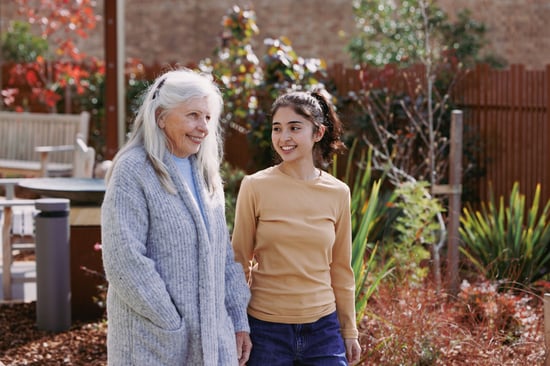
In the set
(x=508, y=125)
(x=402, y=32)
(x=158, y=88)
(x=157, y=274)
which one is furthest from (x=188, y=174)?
(x=402, y=32)

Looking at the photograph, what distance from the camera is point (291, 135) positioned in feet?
11.0

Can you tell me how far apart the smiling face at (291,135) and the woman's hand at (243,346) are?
0.59 m

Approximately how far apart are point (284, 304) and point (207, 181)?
467 millimetres

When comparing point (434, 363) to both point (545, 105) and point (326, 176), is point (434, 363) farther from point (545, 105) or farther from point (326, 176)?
point (545, 105)

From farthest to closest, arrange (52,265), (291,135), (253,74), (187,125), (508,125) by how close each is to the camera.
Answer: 1. (508,125)
2. (253,74)
3. (52,265)
4. (291,135)
5. (187,125)

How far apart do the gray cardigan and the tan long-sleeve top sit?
260 mm

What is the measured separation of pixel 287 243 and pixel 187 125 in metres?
0.52

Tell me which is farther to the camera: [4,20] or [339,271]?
[4,20]

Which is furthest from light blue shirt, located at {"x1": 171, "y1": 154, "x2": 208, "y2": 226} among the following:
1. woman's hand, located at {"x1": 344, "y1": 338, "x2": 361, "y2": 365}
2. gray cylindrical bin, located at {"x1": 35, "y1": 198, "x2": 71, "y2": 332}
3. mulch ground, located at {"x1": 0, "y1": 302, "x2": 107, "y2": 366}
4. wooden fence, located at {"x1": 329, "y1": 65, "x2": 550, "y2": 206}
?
wooden fence, located at {"x1": 329, "y1": 65, "x2": 550, "y2": 206}

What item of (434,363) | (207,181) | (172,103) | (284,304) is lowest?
(434,363)

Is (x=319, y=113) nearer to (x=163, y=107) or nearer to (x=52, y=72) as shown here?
(x=163, y=107)

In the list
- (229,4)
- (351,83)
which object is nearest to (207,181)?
(351,83)

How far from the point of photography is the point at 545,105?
9.56 m

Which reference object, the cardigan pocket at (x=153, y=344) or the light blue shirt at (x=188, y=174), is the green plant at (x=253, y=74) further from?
the cardigan pocket at (x=153, y=344)
